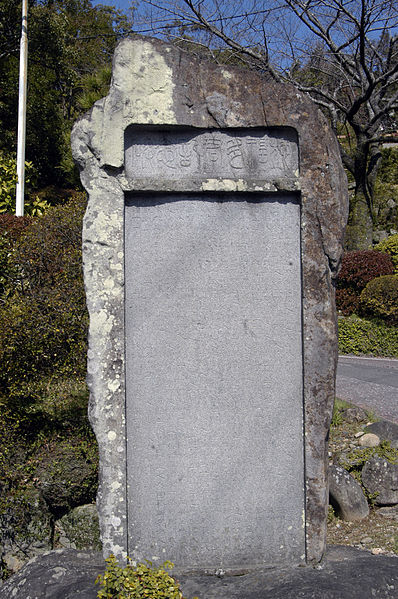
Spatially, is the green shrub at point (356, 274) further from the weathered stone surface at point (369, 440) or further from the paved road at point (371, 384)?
the weathered stone surface at point (369, 440)

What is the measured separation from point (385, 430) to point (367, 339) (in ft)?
18.8

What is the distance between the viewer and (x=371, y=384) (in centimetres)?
794

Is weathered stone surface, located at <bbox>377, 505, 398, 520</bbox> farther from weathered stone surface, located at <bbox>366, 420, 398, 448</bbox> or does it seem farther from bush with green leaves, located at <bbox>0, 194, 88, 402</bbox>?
bush with green leaves, located at <bbox>0, 194, 88, 402</bbox>

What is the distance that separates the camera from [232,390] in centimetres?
303

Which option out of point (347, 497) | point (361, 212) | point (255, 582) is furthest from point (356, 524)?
point (361, 212)

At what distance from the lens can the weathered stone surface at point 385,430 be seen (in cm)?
526

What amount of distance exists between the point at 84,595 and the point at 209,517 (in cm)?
78

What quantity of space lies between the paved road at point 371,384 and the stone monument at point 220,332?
3.64 meters

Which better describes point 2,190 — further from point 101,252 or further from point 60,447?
point 101,252

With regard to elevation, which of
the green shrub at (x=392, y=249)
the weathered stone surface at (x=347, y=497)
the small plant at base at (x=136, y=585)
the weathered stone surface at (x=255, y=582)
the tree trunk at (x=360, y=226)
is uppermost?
the tree trunk at (x=360, y=226)

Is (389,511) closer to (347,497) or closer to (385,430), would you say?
(347,497)

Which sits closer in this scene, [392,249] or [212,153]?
[212,153]

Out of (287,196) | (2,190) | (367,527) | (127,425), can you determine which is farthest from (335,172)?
(2,190)

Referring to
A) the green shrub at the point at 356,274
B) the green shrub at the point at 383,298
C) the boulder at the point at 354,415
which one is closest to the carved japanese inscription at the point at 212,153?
the boulder at the point at 354,415
